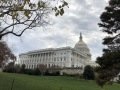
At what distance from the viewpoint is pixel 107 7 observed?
118ft

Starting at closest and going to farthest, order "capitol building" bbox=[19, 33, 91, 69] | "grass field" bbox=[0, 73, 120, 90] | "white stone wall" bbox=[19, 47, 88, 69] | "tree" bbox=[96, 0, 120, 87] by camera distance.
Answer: "tree" bbox=[96, 0, 120, 87]
"grass field" bbox=[0, 73, 120, 90]
"white stone wall" bbox=[19, 47, 88, 69]
"capitol building" bbox=[19, 33, 91, 69]

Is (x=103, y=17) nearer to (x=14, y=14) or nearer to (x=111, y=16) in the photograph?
(x=111, y=16)

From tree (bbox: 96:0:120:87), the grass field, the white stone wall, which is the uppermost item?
the white stone wall

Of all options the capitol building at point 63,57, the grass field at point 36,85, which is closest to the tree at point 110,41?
the grass field at point 36,85

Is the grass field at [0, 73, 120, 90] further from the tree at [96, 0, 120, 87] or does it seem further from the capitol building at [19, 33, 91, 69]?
the capitol building at [19, 33, 91, 69]

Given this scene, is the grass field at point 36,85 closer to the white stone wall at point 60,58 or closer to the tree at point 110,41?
the tree at point 110,41

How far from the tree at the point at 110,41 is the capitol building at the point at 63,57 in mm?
139199

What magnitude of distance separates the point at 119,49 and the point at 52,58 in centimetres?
15291

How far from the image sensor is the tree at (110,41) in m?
32.9

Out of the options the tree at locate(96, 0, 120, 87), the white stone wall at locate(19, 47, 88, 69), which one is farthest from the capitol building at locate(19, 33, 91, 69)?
the tree at locate(96, 0, 120, 87)

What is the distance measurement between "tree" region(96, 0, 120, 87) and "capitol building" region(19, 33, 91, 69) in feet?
457

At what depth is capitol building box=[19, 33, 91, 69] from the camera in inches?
7082

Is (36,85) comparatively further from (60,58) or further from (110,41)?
(60,58)

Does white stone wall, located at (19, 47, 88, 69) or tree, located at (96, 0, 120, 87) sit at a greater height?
white stone wall, located at (19, 47, 88, 69)
